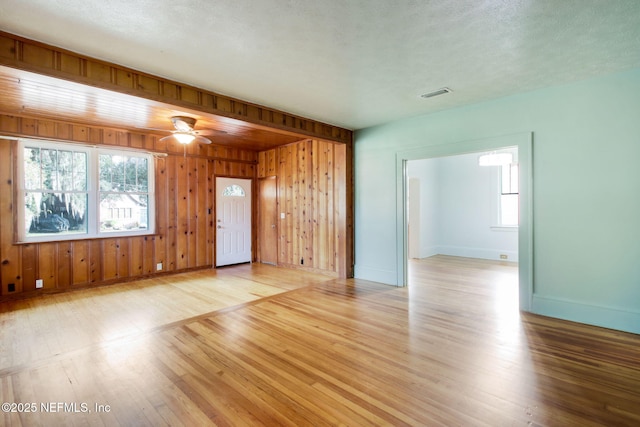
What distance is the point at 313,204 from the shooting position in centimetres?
618

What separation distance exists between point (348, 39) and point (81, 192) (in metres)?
5.10

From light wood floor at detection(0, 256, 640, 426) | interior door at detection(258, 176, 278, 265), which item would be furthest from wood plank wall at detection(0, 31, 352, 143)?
interior door at detection(258, 176, 278, 265)

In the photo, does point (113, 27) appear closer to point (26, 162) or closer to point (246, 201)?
point (26, 162)

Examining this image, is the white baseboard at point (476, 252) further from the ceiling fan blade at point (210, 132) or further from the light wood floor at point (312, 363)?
the ceiling fan blade at point (210, 132)

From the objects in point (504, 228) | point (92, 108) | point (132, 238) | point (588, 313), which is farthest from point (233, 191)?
point (504, 228)

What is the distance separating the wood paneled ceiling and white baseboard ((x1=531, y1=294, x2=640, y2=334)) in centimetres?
406

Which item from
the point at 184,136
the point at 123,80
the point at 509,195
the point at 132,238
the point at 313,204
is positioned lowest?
the point at 132,238

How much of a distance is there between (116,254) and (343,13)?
552 centimetres

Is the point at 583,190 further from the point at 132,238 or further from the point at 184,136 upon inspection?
the point at 132,238

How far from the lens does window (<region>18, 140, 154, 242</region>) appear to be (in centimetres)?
462

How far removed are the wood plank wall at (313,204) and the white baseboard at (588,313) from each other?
291 cm

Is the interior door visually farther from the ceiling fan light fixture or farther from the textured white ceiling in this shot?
the textured white ceiling

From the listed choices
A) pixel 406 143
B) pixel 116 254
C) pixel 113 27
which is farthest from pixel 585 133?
pixel 116 254

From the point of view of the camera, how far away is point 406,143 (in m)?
4.79
